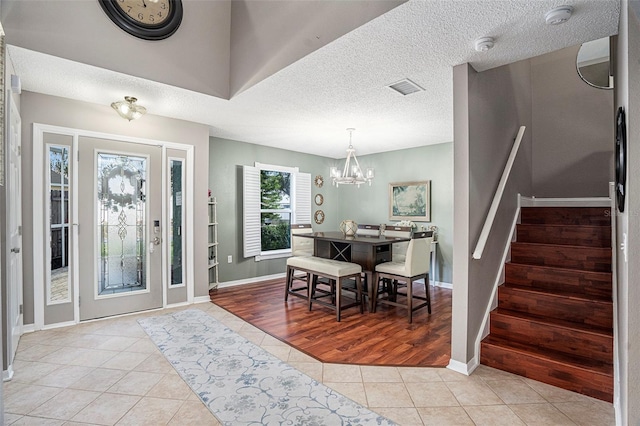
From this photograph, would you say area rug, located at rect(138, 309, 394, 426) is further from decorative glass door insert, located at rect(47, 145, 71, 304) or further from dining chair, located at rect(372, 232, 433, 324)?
dining chair, located at rect(372, 232, 433, 324)

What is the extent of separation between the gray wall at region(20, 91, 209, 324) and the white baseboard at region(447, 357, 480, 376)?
325 cm

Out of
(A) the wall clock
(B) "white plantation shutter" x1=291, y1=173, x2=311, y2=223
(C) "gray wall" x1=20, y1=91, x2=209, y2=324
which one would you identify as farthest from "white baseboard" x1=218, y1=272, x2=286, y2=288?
(A) the wall clock

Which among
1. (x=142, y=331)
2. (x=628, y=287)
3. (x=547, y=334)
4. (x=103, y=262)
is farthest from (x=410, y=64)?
(x=103, y=262)

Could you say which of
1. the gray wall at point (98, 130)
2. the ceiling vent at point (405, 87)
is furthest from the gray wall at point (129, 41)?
the ceiling vent at point (405, 87)

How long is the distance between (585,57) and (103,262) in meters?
6.37

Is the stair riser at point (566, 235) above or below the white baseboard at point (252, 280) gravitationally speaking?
above

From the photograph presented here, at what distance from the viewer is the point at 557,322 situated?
2.56 meters

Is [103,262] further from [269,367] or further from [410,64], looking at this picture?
[410,64]

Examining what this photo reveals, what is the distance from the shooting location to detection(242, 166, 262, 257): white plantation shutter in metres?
5.45

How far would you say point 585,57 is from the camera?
406cm

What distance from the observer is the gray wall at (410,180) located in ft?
17.5

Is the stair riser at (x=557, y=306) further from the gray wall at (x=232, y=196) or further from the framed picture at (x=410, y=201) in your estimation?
the gray wall at (x=232, y=196)

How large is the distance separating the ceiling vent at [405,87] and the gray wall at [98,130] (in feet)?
8.89

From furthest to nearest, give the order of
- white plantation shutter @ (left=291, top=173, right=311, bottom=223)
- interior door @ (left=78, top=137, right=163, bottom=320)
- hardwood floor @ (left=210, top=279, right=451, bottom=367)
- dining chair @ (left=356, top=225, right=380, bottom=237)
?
white plantation shutter @ (left=291, top=173, right=311, bottom=223) → dining chair @ (left=356, top=225, right=380, bottom=237) → interior door @ (left=78, top=137, right=163, bottom=320) → hardwood floor @ (left=210, top=279, right=451, bottom=367)
